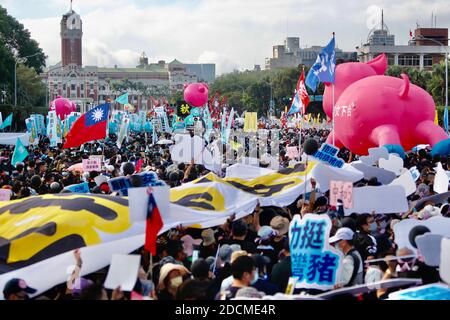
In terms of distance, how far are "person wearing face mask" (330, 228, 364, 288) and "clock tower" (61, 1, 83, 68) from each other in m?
142

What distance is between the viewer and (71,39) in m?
148

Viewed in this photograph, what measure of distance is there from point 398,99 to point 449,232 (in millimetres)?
13601

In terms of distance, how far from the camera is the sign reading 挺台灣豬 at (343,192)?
9.33m

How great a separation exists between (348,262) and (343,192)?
2.45m

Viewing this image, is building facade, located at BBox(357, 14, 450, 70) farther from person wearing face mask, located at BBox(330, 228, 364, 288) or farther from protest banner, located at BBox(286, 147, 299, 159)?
person wearing face mask, located at BBox(330, 228, 364, 288)

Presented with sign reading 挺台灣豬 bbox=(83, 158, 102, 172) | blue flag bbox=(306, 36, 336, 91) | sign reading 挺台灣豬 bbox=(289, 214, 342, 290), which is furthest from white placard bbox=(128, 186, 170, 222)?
blue flag bbox=(306, 36, 336, 91)

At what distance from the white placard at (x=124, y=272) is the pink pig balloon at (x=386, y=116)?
14354mm

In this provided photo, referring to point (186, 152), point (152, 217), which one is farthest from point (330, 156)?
point (152, 217)

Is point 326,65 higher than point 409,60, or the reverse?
point 409,60

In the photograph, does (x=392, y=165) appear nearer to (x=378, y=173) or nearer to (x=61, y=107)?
(x=378, y=173)
